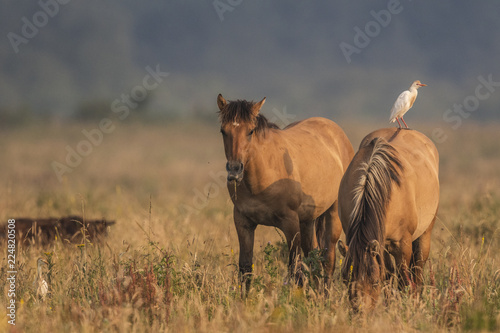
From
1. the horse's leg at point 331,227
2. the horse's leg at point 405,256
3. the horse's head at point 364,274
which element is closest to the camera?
the horse's head at point 364,274

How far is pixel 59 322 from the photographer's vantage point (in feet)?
17.0

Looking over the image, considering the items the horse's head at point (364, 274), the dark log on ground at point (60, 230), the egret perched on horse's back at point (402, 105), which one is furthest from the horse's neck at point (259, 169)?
the dark log on ground at point (60, 230)

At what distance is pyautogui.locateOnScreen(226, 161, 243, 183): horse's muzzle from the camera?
5895 mm

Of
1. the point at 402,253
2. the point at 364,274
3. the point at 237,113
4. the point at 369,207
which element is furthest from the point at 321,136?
the point at 364,274

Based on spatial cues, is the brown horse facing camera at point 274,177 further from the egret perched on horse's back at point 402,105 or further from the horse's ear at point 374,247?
the horse's ear at point 374,247

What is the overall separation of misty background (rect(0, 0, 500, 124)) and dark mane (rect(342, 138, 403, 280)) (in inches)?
2833

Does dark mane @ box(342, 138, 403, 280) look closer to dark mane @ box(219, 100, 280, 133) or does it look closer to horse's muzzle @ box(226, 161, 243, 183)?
horse's muzzle @ box(226, 161, 243, 183)

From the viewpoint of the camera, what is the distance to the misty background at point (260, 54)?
93125 mm

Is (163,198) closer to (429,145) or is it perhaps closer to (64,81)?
(429,145)

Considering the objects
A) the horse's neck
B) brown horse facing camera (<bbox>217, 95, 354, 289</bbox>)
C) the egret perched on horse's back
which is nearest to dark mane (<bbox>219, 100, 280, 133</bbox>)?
brown horse facing camera (<bbox>217, 95, 354, 289</bbox>)

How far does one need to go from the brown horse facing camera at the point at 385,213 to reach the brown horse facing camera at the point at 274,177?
76 cm

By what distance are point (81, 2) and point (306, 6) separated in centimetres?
4963

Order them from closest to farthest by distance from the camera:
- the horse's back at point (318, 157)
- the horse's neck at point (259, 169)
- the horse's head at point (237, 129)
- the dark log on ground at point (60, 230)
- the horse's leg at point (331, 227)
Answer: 1. the horse's head at point (237, 129)
2. the horse's neck at point (259, 169)
3. the horse's back at point (318, 157)
4. the horse's leg at point (331, 227)
5. the dark log on ground at point (60, 230)

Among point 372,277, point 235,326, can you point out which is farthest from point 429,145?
point 235,326
